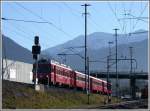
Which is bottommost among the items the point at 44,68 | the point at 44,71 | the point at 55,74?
the point at 55,74

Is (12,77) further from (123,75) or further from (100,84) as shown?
(123,75)

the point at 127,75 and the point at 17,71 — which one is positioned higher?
the point at 127,75

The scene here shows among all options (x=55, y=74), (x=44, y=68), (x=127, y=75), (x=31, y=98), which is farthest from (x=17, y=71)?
(x=127, y=75)

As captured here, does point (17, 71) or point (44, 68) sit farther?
point (17, 71)

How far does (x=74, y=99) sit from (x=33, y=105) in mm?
15199

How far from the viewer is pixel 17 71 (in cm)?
5881

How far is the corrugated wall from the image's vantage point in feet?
178

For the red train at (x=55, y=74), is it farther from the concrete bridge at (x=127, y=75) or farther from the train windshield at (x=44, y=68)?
the concrete bridge at (x=127, y=75)

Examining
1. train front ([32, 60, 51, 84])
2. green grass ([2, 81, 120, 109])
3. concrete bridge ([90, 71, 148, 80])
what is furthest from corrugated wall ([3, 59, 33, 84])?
concrete bridge ([90, 71, 148, 80])

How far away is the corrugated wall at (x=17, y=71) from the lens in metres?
54.3

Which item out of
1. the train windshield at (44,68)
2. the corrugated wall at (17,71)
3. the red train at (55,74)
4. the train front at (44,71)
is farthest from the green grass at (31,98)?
the corrugated wall at (17,71)

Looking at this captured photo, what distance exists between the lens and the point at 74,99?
5672 cm

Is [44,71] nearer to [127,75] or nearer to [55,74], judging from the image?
[55,74]

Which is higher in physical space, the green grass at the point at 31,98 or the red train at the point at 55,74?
the red train at the point at 55,74
